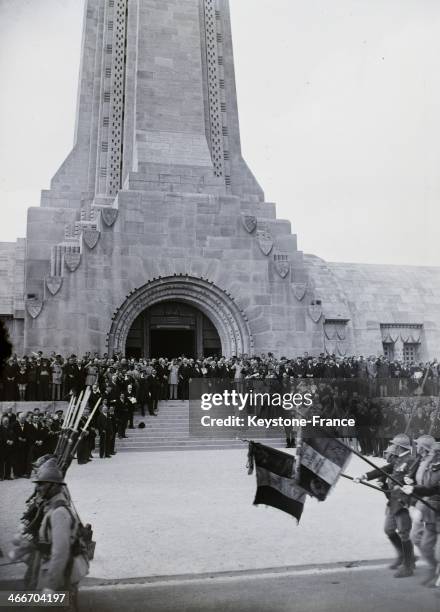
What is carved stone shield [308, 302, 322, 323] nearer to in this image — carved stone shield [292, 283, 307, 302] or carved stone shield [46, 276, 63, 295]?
carved stone shield [292, 283, 307, 302]

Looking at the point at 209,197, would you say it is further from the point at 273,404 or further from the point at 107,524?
the point at 107,524

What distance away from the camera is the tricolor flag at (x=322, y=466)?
27.7 ft

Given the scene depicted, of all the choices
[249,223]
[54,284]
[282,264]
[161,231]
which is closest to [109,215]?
[161,231]

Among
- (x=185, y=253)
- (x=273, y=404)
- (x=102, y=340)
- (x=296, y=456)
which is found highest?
(x=185, y=253)

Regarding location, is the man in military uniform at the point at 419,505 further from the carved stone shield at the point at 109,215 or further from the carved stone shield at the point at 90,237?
the carved stone shield at the point at 109,215

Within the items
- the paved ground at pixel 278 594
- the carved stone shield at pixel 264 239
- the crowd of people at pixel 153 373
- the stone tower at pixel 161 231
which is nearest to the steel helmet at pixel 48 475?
the paved ground at pixel 278 594

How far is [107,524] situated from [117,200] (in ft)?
61.1

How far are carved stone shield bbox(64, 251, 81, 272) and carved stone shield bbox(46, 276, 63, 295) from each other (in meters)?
0.62

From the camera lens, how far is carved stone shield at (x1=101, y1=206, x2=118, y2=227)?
24.3 metres

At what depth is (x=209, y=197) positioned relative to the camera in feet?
84.1

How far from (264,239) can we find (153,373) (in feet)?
29.2

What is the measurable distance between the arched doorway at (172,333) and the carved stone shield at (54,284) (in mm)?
3613

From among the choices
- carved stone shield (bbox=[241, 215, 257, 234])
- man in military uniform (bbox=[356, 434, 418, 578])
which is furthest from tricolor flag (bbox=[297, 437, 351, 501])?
carved stone shield (bbox=[241, 215, 257, 234])

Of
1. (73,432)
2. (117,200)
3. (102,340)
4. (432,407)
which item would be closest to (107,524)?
(73,432)
